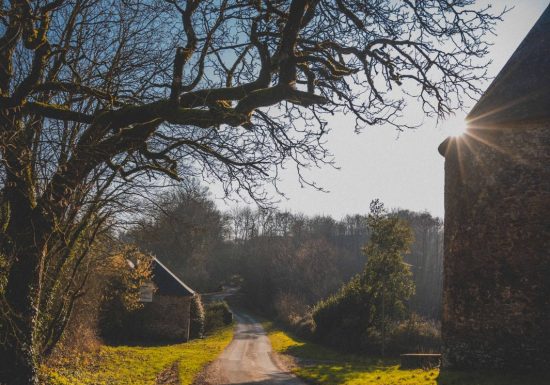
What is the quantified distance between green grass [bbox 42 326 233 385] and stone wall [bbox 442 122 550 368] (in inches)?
345

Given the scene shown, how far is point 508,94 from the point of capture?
12.7 metres

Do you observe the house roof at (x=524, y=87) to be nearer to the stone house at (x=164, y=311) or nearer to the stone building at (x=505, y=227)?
the stone building at (x=505, y=227)

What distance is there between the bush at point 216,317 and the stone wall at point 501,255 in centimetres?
2418

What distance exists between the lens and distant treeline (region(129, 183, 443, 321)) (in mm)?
42812

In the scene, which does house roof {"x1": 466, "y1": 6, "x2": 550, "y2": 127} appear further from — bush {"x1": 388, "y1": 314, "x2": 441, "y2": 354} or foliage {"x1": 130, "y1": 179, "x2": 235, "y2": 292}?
foliage {"x1": 130, "y1": 179, "x2": 235, "y2": 292}

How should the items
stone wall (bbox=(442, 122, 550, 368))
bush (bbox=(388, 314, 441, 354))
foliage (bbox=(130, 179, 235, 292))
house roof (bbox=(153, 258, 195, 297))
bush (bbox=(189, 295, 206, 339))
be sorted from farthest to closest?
foliage (bbox=(130, 179, 235, 292)) → bush (bbox=(189, 295, 206, 339)) → house roof (bbox=(153, 258, 195, 297)) → bush (bbox=(388, 314, 441, 354)) → stone wall (bbox=(442, 122, 550, 368))

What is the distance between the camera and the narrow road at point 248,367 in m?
14.8

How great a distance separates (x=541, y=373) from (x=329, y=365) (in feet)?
34.9

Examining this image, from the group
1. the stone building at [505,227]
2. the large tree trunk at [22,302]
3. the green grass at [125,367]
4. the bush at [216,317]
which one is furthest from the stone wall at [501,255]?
the bush at [216,317]

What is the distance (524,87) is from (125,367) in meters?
15.6

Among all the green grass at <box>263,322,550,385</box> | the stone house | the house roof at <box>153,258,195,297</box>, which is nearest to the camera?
the green grass at <box>263,322,550,385</box>

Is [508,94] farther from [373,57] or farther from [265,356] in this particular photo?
[265,356]

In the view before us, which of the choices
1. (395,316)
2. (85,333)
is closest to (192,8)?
(85,333)

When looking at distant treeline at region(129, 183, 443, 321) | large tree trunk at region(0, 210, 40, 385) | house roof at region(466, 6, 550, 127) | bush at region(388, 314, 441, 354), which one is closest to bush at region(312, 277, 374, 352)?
bush at region(388, 314, 441, 354)
